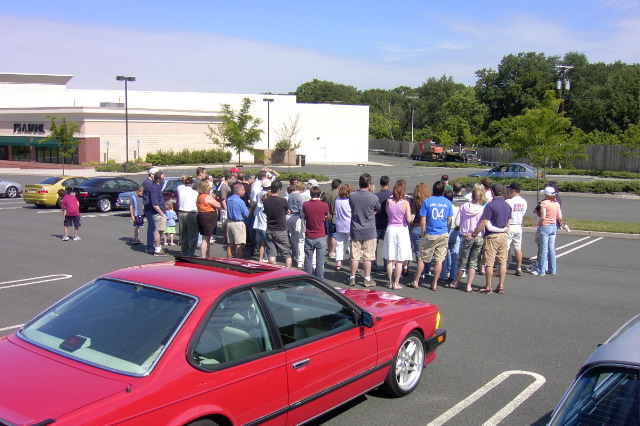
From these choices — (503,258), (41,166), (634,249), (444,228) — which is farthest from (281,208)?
(41,166)

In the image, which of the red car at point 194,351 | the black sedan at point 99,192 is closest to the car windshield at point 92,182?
the black sedan at point 99,192

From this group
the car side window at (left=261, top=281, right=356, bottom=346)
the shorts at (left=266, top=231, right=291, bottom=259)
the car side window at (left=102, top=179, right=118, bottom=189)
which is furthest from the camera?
the car side window at (left=102, top=179, right=118, bottom=189)

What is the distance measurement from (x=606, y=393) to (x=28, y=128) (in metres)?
60.5

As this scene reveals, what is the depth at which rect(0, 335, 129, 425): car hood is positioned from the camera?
3299 mm

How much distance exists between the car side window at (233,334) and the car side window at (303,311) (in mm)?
171

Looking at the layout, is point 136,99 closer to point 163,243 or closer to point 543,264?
point 163,243

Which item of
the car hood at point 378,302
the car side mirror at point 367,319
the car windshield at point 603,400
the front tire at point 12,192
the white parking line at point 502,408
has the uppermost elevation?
the car windshield at point 603,400

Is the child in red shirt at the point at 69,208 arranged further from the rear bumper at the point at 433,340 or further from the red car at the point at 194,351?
the rear bumper at the point at 433,340

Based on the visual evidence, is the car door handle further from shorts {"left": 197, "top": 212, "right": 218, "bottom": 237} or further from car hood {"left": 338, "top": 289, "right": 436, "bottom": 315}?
shorts {"left": 197, "top": 212, "right": 218, "bottom": 237}

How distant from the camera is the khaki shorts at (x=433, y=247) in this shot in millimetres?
10250

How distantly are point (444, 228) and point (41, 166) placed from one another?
49059mm

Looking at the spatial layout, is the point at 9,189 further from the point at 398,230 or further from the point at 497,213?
the point at 497,213

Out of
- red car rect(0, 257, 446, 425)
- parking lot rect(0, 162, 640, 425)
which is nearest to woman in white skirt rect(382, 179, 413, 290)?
parking lot rect(0, 162, 640, 425)

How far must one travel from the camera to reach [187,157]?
57438 millimetres
